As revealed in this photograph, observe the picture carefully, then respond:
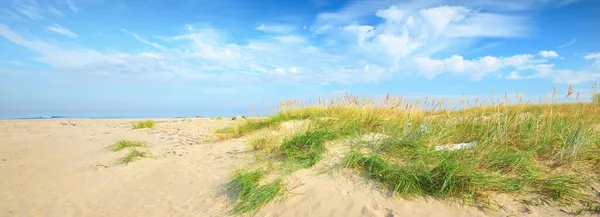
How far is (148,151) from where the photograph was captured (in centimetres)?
651

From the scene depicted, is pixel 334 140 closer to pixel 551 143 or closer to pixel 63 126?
pixel 551 143

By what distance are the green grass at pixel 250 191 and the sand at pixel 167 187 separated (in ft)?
0.33

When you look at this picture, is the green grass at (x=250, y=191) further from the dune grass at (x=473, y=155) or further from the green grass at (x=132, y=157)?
the green grass at (x=132, y=157)

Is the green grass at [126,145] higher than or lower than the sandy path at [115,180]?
higher

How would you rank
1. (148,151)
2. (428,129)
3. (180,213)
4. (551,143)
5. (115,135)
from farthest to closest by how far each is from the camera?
1. (115,135)
2. (148,151)
3. (428,129)
4. (551,143)
5. (180,213)

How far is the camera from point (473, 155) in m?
3.96

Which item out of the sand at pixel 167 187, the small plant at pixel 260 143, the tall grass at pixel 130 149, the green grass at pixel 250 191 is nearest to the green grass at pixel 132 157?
the tall grass at pixel 130 149

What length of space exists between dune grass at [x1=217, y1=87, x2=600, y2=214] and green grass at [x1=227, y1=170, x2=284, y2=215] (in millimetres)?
629

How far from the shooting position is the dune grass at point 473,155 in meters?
3.39

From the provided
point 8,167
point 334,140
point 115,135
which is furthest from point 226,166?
point 115,135

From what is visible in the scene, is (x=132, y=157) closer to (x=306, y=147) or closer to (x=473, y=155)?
(x=306, y=147)

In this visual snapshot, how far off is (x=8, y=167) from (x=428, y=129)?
8166 mm

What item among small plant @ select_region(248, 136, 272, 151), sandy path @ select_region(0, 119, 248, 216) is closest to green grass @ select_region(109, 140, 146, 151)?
sandy path @ select_region(0, 119, 248, 216)

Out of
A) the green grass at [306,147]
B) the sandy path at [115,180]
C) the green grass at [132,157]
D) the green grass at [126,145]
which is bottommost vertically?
the sandy path at [115,180]
